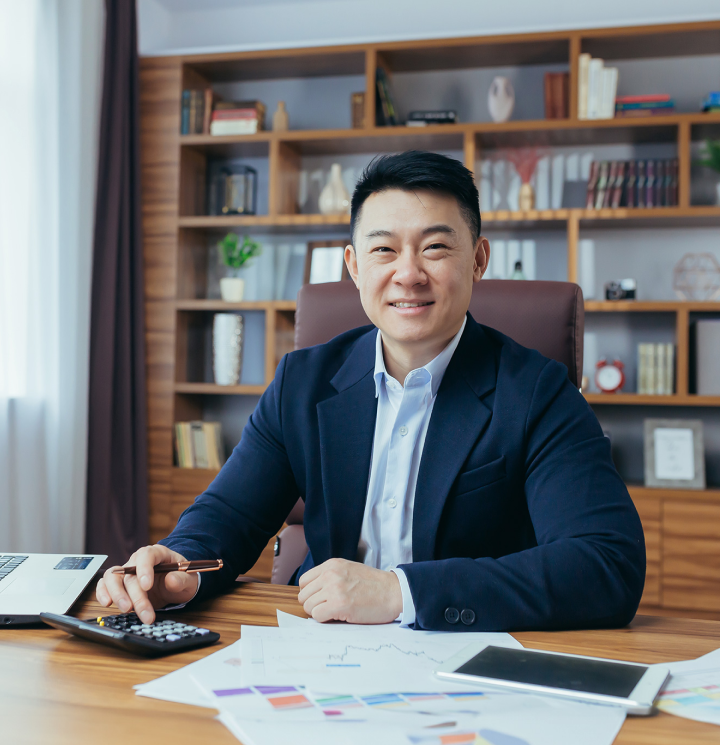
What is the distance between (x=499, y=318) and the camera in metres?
1.51

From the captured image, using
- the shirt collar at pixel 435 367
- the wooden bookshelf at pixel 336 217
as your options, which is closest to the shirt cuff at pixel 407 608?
the shirt collar at pixel 435 367

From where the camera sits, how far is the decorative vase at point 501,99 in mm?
3193

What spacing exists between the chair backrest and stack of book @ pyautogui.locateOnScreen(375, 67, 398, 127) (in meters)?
1.89

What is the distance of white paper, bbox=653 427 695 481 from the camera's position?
296 centimetres

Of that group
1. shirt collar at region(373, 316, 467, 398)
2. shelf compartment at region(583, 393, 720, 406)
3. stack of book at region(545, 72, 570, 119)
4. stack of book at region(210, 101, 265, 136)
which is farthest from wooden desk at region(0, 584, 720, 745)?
stack of book at region(210, 101, 265, 136)

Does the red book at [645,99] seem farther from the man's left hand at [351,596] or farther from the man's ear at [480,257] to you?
the man's left hand at [351,596]

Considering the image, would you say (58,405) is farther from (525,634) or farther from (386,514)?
(525,634)

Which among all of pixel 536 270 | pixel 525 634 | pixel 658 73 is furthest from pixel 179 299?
pixel 525 634

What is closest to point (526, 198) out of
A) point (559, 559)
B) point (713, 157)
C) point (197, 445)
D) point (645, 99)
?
point (645, 99)

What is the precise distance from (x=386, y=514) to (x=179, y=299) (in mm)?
2408

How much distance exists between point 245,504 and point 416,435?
12.5 inches

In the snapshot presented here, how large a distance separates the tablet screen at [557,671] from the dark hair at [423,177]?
30.9 inches

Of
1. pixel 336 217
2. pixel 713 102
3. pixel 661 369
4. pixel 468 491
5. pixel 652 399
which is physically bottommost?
pixel 468 491

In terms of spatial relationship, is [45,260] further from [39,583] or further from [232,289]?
[39,583]
